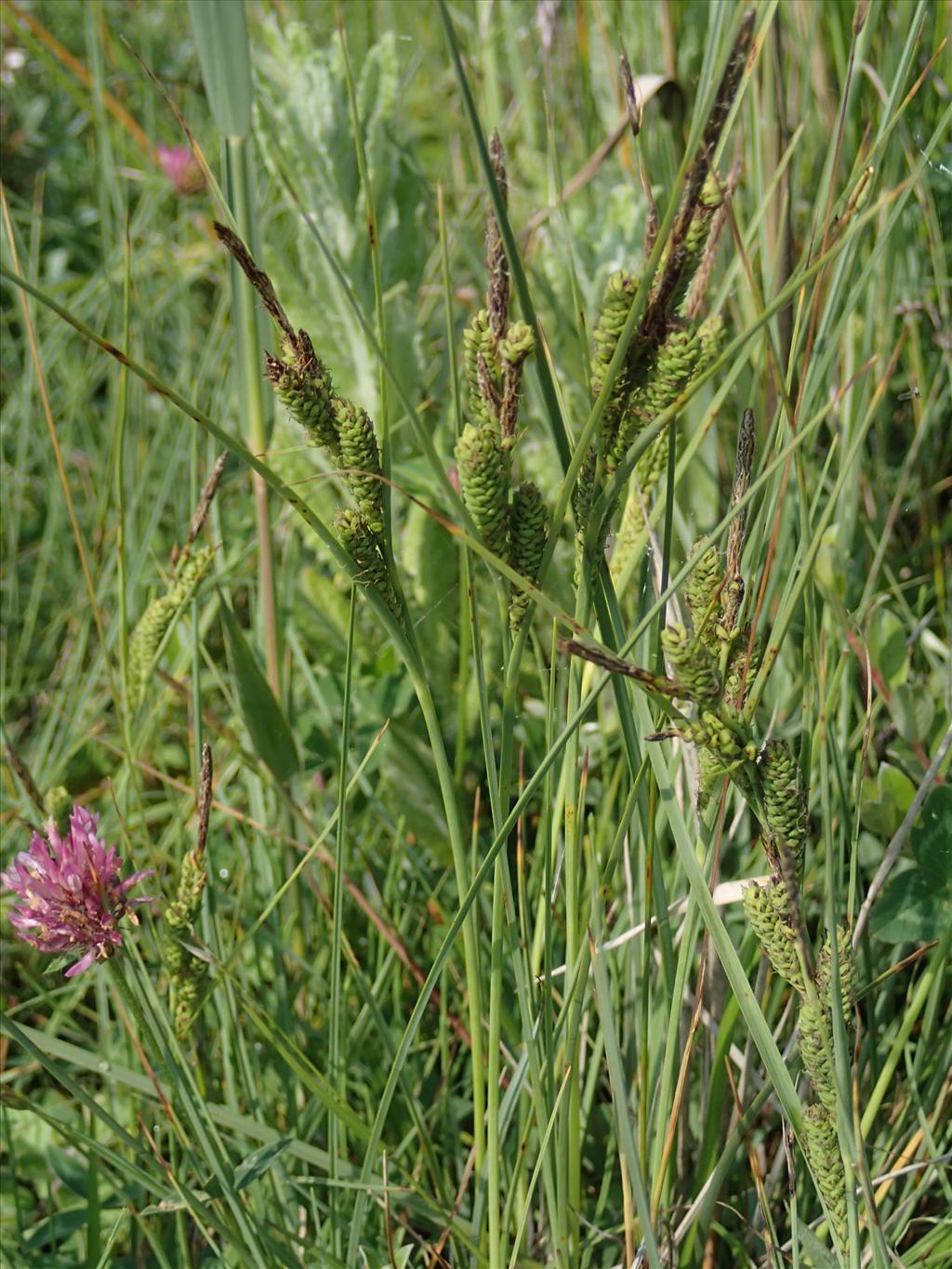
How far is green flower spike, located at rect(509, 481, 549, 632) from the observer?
0.53 meters

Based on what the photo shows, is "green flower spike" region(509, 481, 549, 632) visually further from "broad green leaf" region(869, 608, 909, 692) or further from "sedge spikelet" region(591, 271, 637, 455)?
"broad green leaf" region(869, 608, 909, 692)

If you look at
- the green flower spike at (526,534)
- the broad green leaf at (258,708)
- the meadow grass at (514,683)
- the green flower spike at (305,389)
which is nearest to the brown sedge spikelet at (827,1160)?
the meadow grass at (514,683)

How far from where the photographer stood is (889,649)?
3.46ft

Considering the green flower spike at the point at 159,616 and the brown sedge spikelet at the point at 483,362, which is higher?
the brown sedge spikelet at the point at 483,362

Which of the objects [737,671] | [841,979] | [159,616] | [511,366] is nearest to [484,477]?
[511,366]

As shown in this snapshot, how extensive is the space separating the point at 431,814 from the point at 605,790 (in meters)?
0.17

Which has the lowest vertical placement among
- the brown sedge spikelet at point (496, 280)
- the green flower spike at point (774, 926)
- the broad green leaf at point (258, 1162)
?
the broad green leaf at point (258, 1162)

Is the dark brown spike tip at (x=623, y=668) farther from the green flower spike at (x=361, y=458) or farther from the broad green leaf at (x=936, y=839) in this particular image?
the broad green leaf at (x=936, y=839)

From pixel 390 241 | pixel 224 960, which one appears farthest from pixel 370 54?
pixel 224 960

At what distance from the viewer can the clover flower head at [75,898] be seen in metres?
0.63

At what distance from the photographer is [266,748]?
3.06 ft

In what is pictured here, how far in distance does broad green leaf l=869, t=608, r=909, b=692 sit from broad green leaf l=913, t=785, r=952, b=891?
0.22 meters

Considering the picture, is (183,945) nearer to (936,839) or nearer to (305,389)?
(305,389)

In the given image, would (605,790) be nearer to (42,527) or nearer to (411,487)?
(411,487)
